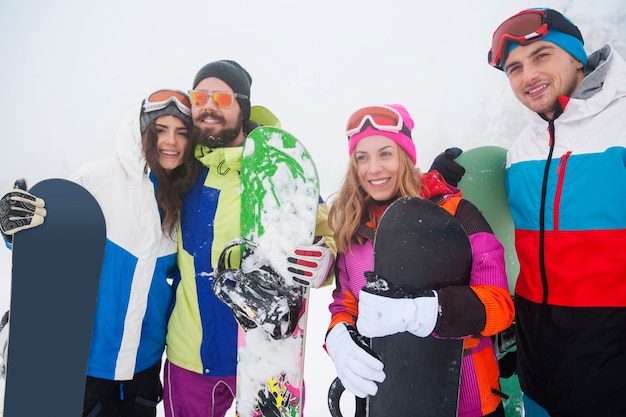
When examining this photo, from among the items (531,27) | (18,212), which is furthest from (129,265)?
(531,27)

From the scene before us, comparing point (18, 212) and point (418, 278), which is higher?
point (18, 212)

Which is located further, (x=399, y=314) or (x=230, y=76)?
(x=230, y=76)

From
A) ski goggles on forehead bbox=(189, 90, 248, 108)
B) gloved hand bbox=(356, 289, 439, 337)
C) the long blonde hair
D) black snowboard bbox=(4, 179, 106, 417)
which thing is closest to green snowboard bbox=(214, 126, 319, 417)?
the long blonde hair

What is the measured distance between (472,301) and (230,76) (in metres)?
1.63

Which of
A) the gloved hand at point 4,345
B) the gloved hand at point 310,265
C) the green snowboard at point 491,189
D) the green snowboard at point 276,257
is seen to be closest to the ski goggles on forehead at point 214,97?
the green snowboard at point 276,257

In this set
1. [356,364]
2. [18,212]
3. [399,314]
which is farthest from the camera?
[18,212]

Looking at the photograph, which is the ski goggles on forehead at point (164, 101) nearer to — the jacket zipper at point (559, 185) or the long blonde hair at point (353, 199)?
the long blonde hair at point (353, 199)

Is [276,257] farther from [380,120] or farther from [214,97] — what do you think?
[214,97]

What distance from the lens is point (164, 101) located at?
6.23 ft

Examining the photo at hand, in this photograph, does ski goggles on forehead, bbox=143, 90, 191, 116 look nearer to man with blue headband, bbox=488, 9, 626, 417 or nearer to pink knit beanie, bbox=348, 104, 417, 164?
pink knit beanie, bbox=348, 104, 417, 164

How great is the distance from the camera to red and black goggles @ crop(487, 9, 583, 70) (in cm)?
152

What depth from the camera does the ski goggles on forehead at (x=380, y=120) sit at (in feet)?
5.06

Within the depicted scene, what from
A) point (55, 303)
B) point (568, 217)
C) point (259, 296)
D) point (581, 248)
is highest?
point (568, 217)

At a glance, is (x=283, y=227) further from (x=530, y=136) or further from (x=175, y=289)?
(x=530, y=136)
